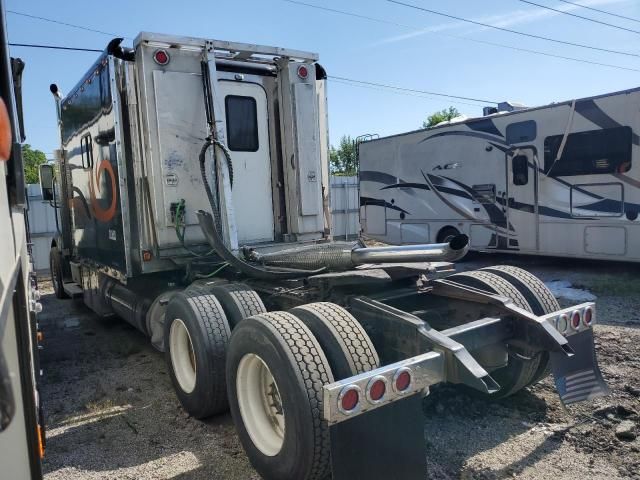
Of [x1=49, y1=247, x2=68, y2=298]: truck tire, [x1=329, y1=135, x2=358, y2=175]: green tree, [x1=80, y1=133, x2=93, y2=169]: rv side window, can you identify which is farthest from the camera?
[x1=329, y1=135, x2=358, y2=175]: green tree

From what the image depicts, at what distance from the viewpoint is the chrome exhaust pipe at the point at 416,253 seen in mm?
3629

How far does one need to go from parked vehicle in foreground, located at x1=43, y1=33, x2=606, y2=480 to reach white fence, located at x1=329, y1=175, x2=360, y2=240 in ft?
36.5

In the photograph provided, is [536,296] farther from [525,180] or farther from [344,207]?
[344,207]

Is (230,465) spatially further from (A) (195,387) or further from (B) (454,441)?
(B) (454,441)

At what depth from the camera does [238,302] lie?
4.42 metres

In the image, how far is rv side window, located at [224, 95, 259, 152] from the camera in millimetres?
5832

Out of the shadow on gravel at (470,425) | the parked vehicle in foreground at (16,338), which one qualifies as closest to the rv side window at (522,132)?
the shadow on gravel at (470,425)

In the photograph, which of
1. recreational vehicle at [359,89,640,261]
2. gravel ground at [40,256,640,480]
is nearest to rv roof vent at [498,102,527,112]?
→ recreational vehicle at [359,89,640,261]

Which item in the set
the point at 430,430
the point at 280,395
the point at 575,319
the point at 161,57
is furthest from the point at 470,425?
the point at 161,57

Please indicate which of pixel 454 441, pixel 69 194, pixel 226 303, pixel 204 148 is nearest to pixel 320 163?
pixel 204 148

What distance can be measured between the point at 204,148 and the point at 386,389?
321cm

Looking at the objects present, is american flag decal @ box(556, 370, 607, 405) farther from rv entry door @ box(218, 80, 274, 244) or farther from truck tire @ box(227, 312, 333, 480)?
rv entry door @ box(218, 80, 274, 244)

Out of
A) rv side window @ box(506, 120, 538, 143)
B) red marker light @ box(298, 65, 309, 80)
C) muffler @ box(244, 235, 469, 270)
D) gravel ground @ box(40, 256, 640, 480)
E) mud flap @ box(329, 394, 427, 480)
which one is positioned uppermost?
red marker light @ box(298, 65, 309, 80)

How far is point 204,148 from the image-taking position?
5.22 m
